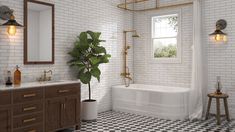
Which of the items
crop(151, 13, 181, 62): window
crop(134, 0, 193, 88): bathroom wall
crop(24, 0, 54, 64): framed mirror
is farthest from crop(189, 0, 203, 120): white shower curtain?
crop(24, 0, 54, 64): framed mirror

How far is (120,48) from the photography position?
7059 mm

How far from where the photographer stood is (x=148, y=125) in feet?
16.8

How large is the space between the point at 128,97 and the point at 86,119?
4.43 feet

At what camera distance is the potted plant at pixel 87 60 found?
5.33 m

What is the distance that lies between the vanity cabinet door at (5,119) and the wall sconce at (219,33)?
4389mm

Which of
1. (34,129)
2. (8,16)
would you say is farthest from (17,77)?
(8,16)

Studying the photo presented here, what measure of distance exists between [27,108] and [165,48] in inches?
165

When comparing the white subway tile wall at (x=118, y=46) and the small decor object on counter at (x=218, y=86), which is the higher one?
the white subway tile wall at (x=118, y=46)

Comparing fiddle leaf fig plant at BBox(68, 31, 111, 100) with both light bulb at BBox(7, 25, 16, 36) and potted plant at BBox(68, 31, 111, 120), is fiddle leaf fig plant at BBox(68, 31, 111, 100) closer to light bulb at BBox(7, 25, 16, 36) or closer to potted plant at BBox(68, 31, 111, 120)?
potted plant at BBox(68, 31, 111, 120)

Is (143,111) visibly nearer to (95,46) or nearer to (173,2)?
(95,46)

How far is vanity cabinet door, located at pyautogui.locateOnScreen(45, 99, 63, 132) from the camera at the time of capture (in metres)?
4.32

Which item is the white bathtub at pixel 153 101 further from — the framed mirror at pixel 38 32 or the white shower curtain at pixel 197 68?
the framed mirror at pixel 38 32

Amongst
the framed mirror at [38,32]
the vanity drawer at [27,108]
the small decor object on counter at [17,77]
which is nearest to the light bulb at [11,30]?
the framed mirror at [38,32]

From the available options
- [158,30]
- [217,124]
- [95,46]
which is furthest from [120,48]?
[217,124]
